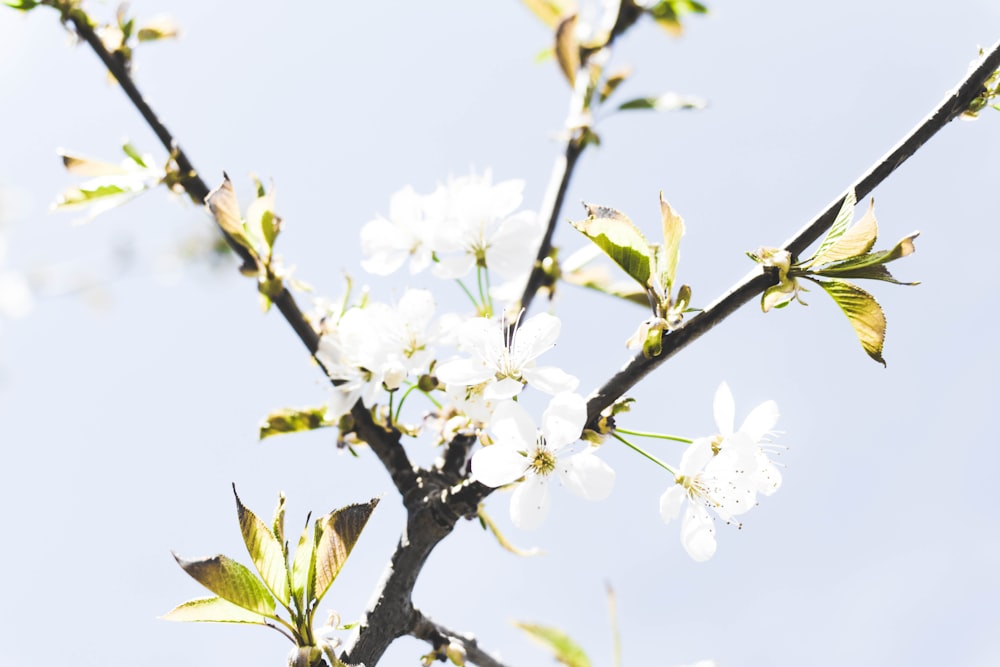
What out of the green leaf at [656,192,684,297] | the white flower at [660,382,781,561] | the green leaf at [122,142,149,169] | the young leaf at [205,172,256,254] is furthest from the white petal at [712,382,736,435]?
the green leaf at [122,142,149,169]

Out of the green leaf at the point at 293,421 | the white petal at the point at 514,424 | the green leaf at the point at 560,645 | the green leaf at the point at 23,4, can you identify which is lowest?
the green leaf at the point at 560,645

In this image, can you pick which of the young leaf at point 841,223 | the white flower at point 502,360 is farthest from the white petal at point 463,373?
the young leaf at point 841,223

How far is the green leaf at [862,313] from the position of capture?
961mm

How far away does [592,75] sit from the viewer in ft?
5.19

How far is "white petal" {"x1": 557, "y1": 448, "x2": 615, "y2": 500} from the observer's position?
1.01 metres

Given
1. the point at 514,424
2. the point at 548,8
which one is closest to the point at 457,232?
the point at 514,424

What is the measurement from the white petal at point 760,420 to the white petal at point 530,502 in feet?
1.00

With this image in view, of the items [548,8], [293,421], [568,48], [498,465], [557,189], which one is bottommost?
[498,465]

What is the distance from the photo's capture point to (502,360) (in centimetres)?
108

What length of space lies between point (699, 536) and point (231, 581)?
2.08 ft

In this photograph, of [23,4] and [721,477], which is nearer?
[721,477]

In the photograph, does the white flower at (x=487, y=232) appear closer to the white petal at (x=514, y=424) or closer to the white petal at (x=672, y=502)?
the white petal at (x=514, y=424)

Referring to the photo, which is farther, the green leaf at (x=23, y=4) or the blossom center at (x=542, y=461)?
the green leaf at (x=23, y=4)

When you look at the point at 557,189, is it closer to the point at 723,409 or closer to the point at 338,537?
the point at 723,409
